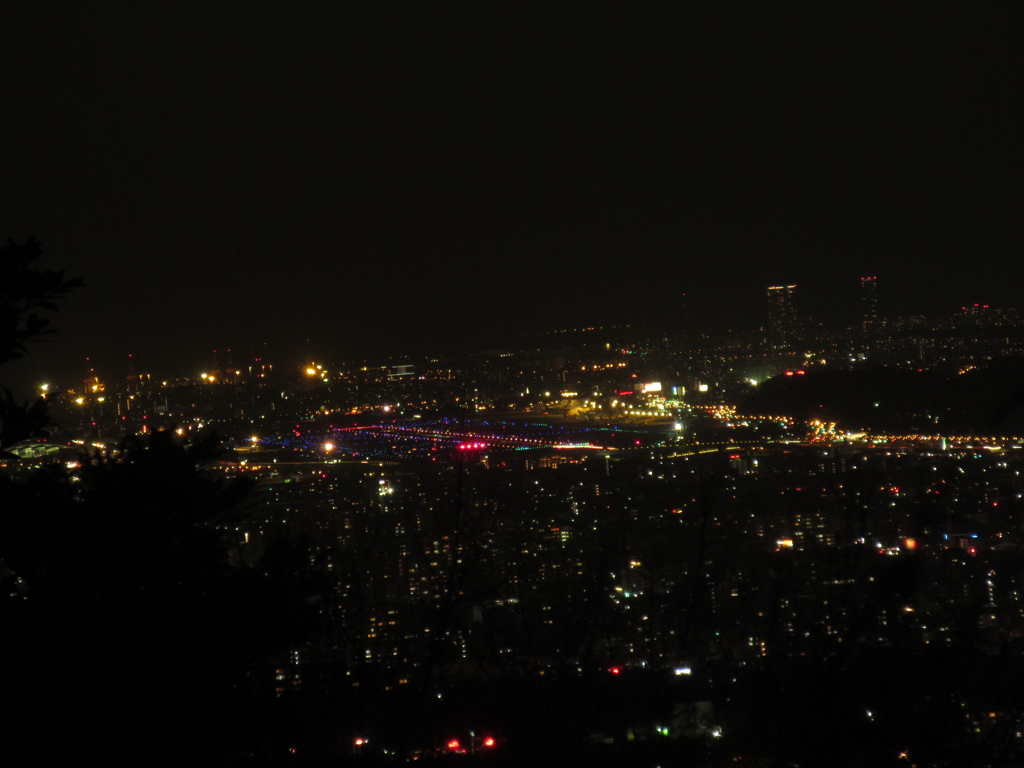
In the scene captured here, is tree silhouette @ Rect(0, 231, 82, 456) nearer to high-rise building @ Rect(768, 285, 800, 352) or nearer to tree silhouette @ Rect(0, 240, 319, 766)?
tree silhouette @ Rect(0, 240, 319, 766)

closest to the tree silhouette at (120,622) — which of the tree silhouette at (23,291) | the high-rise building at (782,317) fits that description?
the tree silhouette at (23,291)

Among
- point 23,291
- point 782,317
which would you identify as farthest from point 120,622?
point 782,317

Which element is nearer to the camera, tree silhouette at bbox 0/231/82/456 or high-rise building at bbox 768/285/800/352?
tree silhouette at bbox 0/231/82/456

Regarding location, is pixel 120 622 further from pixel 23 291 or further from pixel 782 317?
pixel 782 317

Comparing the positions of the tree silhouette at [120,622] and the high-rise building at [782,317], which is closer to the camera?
the tree silhouette at [120,622]

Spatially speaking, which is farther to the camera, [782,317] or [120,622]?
[782,317]

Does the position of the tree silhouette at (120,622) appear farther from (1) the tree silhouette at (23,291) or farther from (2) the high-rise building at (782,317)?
(2) the high-rise building at (782,317)

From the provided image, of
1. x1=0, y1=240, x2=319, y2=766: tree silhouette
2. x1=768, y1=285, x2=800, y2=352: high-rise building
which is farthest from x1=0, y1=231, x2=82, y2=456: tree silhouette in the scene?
x1=768, y1=285, x2=800, y2=352: high-rise building

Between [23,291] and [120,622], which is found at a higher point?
[23,291]
